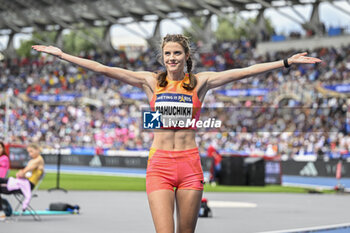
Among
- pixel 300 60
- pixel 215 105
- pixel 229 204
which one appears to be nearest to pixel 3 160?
pixel 229 204

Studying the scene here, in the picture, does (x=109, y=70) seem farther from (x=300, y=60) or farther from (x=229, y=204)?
(x=229, y=204)

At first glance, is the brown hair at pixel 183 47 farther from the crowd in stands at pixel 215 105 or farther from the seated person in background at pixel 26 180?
the crowd in stands at pixel 215 105

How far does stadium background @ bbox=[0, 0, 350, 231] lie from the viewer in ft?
125

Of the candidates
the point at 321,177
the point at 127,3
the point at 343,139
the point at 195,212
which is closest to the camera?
the point at 195,212

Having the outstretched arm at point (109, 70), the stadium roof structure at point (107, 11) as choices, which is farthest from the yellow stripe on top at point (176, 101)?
the stadium roof structure at point (107, 11)

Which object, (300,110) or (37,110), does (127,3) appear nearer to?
(37,110)

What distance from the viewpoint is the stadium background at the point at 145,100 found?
38.2 metres

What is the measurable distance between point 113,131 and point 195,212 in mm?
41414

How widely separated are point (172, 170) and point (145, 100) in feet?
148

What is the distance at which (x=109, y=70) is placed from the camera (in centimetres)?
578

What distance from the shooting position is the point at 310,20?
50688 millimetres

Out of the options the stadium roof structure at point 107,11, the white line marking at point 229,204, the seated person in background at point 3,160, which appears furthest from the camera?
the stadium roof structure at point 107,11

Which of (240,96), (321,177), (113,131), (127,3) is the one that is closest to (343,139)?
(321,177)

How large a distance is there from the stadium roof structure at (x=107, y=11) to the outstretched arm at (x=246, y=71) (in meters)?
44.9
